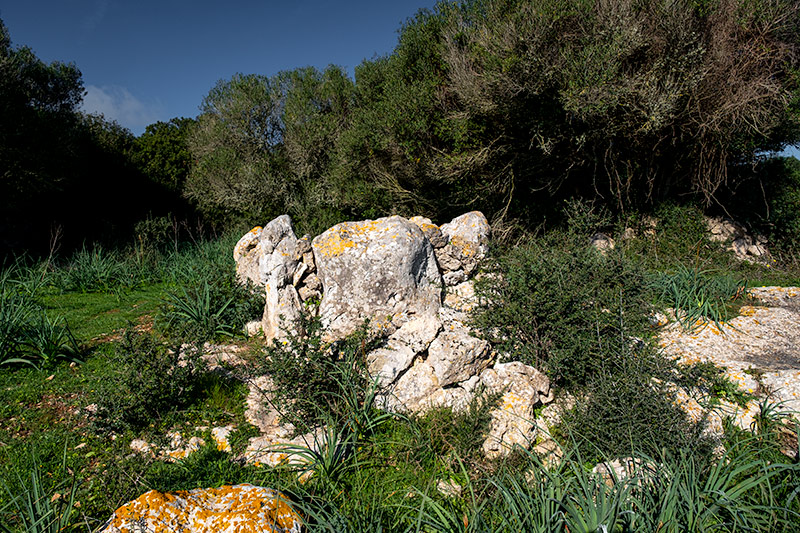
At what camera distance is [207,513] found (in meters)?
2.60

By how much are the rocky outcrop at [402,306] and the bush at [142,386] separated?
76 cm

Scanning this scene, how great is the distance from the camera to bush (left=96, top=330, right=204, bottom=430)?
4.08 meters

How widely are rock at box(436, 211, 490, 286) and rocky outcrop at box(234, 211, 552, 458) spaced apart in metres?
0.02

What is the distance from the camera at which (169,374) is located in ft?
15.0

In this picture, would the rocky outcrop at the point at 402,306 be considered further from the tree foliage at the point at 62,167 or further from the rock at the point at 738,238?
the rock at the point at 738,238

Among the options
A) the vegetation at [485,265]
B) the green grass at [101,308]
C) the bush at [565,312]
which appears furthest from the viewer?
the green grass at [101,308]

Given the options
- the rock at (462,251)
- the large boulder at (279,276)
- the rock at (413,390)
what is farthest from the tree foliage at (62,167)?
the rock at (413,390)

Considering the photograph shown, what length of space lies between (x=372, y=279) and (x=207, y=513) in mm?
3313

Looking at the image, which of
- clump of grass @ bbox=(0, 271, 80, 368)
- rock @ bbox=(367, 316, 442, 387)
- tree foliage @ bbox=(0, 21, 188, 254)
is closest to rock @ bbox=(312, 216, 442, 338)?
rock @ bbox=(367, 316, 442, 387)

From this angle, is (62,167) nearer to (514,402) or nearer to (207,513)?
(207,513)

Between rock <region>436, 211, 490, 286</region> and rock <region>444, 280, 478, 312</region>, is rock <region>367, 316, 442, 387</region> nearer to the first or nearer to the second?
rock <region>444, 280, 478, 312</region>

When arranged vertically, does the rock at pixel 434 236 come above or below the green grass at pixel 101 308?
above

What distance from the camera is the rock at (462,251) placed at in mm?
6566

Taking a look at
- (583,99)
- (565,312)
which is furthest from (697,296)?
(583,99)
